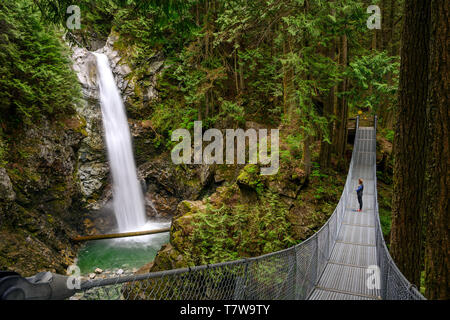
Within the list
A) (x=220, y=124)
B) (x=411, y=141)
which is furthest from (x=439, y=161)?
(x=220, y=124)

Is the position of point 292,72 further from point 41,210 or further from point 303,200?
point 41,210

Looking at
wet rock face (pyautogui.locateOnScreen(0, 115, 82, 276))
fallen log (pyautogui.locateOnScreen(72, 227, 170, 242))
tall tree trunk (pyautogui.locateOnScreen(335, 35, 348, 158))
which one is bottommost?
fallen log (pyautogui.locateOnScreen(72, 227, 170, 242))

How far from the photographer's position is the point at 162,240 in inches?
425

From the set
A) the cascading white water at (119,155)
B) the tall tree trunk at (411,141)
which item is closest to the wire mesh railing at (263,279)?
the tall tree trunk at (411,141)

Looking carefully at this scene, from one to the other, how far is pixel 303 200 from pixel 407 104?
183 inches

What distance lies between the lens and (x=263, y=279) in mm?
3053

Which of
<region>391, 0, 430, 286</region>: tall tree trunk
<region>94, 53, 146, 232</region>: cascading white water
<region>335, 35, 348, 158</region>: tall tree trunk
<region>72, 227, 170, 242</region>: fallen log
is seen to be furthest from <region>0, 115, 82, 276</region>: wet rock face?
<region>335, 35, 348, 158</region>: tall tree trunk

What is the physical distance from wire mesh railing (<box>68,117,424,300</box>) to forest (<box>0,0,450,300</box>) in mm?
537

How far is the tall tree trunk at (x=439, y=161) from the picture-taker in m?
2.49

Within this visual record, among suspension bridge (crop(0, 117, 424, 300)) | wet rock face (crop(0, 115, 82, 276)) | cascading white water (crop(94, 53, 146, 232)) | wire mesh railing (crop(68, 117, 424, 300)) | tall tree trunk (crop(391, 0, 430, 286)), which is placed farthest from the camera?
cascading white water (crop(94, 53, 146, 232))

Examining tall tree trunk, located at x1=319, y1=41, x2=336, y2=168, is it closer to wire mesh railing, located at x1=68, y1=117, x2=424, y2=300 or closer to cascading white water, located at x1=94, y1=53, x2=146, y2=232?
wire mesh railing, located at x1=68, y1=117, x2=424, y2=300

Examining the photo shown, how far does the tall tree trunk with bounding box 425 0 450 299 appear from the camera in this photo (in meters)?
2.49

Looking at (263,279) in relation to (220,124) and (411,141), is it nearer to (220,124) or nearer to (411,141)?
(411,141)
